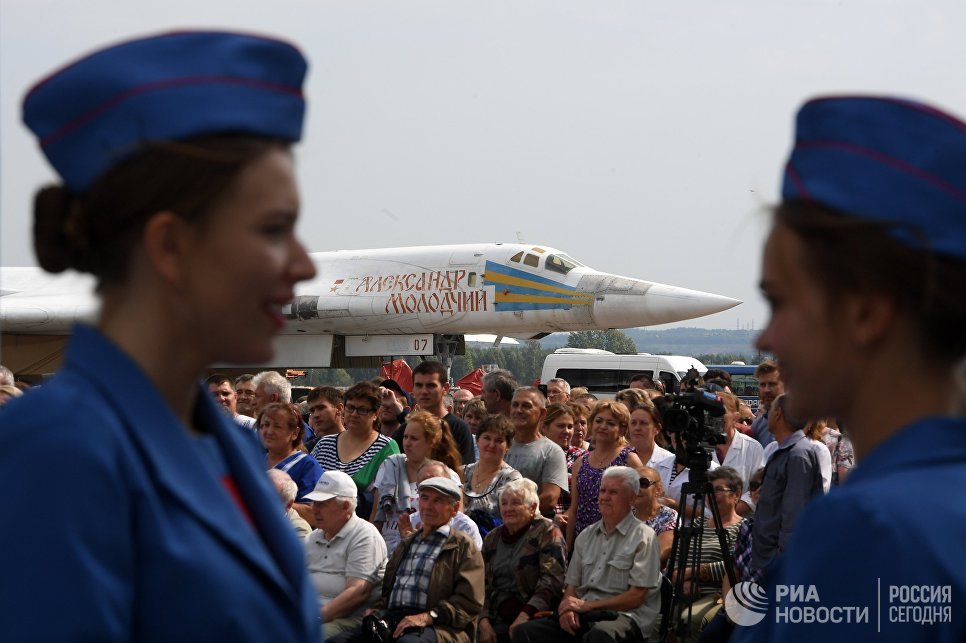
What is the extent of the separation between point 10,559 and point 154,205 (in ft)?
1.31

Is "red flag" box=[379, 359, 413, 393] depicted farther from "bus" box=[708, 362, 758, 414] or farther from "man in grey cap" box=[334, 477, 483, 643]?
"bus" box=[708, 362, 758, 414]

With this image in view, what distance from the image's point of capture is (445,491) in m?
5.99

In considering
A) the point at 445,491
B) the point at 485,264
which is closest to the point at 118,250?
the point at 445,491

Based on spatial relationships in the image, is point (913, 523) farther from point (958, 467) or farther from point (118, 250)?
point (118, 250)

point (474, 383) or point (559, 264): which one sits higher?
point (559, 264)

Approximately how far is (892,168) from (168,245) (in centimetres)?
81

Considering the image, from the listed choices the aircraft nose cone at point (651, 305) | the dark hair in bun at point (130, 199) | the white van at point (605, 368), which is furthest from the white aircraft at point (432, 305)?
the dark hair in bun at point (130, 199)

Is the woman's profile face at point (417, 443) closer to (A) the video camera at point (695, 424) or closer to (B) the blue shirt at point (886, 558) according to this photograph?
(A) the video camera at point (695, 424)

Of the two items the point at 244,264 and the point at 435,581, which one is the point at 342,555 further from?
the point at 244,264

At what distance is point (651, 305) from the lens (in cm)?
2252

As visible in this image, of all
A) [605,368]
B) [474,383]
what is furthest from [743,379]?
[474,383]

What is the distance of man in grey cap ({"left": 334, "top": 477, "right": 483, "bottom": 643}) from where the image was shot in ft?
19.0

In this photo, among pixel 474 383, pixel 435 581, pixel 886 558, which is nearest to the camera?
pixel 886 558

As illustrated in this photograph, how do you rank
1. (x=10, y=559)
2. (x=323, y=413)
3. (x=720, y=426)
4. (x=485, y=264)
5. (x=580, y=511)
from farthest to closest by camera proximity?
1. (x=485, y=264)
2. (x=323, y=413)
3. (x=580, y=511)
4. (x=720, y=426)
5. (x=10, y=559)
